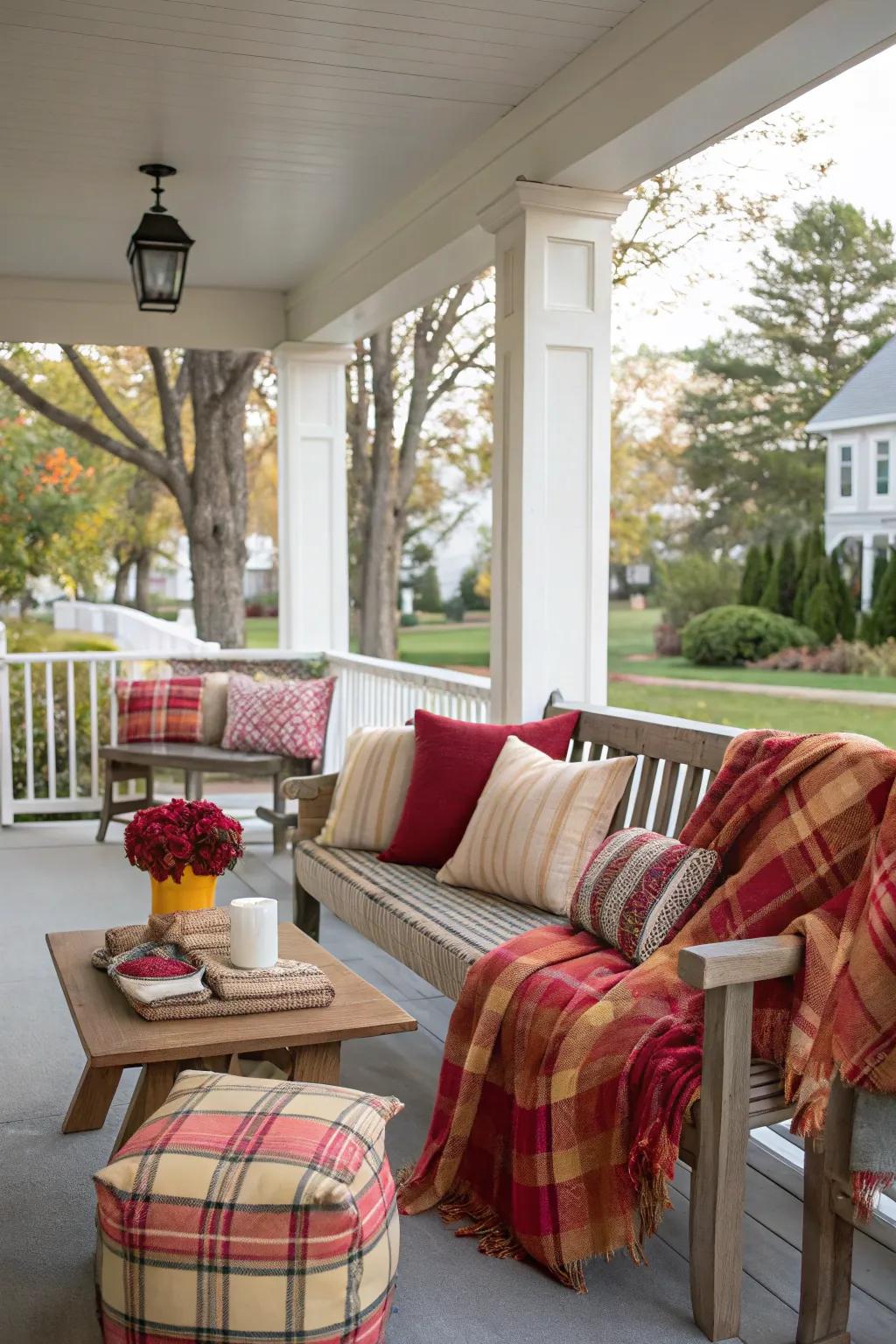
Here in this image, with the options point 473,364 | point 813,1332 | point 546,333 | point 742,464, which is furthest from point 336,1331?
point 742,464

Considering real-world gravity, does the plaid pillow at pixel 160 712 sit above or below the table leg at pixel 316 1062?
above

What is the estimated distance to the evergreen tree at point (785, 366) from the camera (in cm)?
1307

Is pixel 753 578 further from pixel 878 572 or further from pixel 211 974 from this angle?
pixel 211 974

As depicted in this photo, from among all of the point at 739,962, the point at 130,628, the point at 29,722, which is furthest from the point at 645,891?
the point at 130,628

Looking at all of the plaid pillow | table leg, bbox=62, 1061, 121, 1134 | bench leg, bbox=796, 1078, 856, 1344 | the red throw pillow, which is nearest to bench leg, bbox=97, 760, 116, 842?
the plaid pillow

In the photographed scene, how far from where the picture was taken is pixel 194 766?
5.94 metres

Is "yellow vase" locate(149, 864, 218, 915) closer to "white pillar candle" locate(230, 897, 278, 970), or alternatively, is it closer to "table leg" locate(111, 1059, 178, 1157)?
"white pillar candle" locate(230, 897, 278, 970)

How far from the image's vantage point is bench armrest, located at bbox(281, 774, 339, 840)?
13.5ft

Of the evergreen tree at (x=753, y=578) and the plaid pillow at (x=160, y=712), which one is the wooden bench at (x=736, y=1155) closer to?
the plaid pillow at (x=160, y=712)

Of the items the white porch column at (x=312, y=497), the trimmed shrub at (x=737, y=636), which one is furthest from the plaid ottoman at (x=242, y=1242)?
the trimmed shrub at (x=737, y=636)

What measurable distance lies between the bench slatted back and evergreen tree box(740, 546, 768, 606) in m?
11.3

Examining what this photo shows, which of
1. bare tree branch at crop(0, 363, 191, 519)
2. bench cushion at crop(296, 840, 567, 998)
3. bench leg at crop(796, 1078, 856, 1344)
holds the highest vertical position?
bare tree branch at crop(0, 363, 191, 519)

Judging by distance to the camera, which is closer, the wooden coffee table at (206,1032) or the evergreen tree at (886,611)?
the wooden coffee table at (206,1032)

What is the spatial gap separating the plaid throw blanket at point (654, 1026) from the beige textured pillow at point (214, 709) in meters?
3.88
